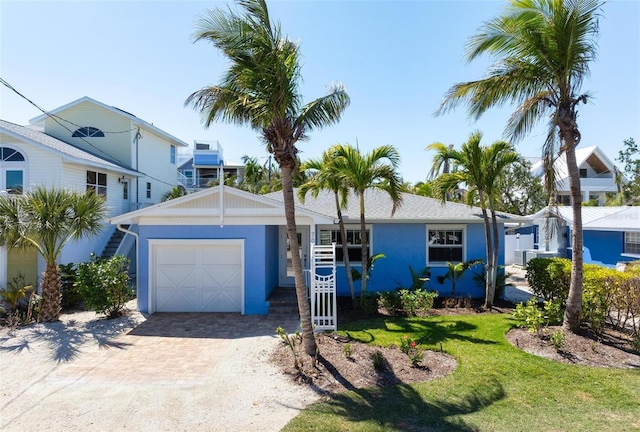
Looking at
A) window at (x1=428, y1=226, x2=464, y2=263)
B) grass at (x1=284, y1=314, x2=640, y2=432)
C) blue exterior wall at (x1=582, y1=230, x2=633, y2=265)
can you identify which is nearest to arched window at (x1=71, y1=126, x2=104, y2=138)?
window at (x1=428, y1=226, x2=464, y2=263)

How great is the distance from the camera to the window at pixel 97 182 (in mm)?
15312

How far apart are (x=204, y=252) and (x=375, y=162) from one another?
5.75 meters

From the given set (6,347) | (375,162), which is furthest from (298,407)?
(6,347)

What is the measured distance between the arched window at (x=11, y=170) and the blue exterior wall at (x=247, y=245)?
7.56 m

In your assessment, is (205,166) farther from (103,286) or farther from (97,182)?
(103,286)

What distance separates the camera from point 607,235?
17297 mm

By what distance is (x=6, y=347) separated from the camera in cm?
769

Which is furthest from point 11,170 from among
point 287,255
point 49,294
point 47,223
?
point 287,255

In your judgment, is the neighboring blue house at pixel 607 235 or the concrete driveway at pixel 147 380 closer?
the concrete driveway at pixel 147 380

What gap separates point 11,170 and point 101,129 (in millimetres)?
5550

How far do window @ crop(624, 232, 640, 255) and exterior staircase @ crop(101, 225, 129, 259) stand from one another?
22.9m

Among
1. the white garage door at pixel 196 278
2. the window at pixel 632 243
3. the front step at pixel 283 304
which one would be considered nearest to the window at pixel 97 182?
the white garage door at pixel 196 278

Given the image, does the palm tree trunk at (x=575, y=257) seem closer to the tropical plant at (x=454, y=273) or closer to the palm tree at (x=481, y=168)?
the palm tree at (x=481, y=168)

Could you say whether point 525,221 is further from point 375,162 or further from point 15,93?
point 15,93
